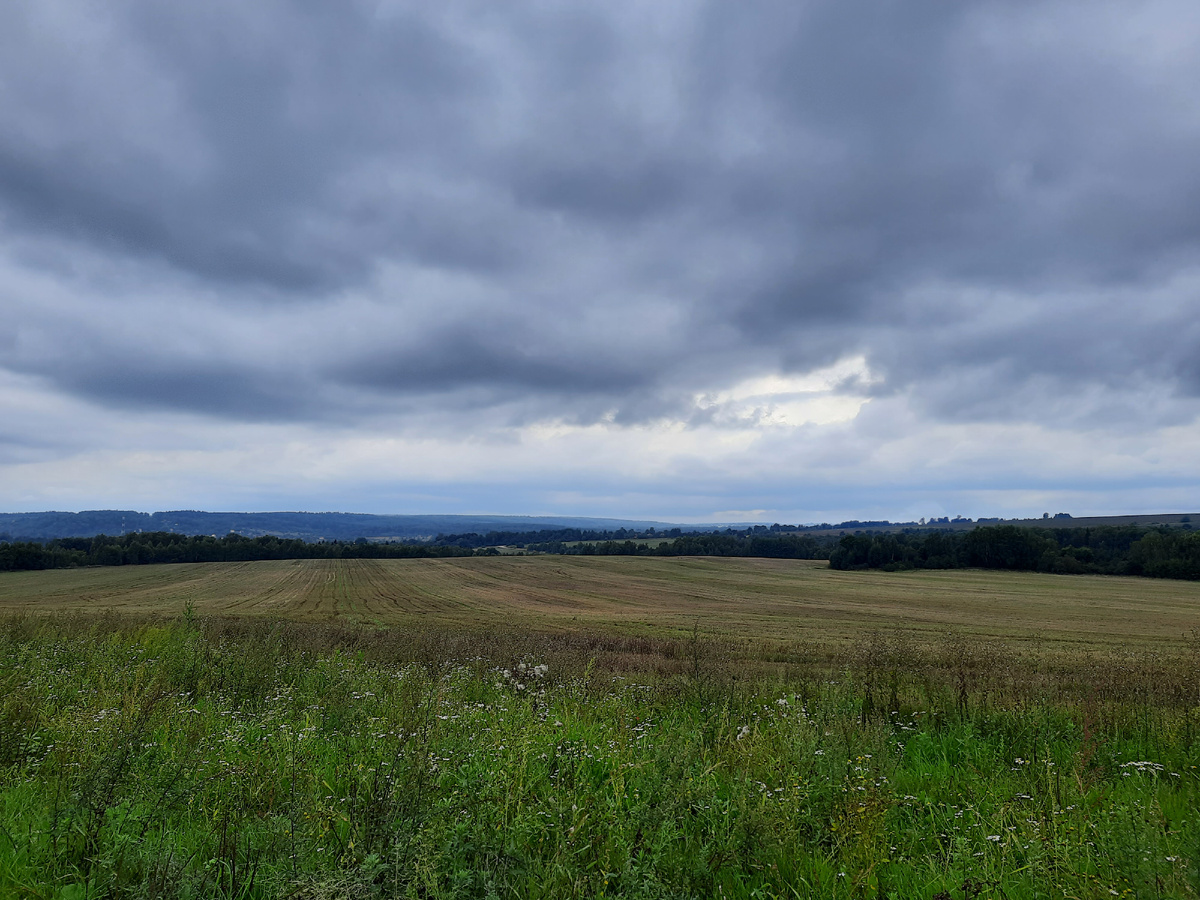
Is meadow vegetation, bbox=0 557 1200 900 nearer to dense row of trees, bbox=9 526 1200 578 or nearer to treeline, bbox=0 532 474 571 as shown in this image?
dense row of trees, bbox=9 526 1200 578

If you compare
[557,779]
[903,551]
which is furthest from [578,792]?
[903,551]

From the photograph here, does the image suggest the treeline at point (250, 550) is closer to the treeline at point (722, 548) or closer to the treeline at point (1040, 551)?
the treeline at point (722, 548)

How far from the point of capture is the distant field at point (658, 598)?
33188mm

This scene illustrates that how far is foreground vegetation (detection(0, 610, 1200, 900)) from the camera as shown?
3.49 metres

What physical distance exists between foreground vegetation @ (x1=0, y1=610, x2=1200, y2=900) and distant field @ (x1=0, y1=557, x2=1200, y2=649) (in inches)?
806

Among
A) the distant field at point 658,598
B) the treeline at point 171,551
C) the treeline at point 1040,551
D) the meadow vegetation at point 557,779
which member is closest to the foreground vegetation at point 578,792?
the meadow vegetation at point 557,779

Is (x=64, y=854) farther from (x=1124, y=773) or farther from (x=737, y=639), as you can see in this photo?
(x=737, y=639)

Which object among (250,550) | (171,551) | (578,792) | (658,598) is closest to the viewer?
(578,792)

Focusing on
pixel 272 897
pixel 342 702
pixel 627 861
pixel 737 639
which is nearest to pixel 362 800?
pixel 272 897

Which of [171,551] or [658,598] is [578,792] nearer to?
[658,598]

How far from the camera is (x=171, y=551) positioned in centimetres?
9856

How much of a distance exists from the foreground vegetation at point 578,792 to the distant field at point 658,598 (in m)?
20.5

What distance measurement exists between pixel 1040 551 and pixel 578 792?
104 metres

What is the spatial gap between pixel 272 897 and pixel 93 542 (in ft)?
423
